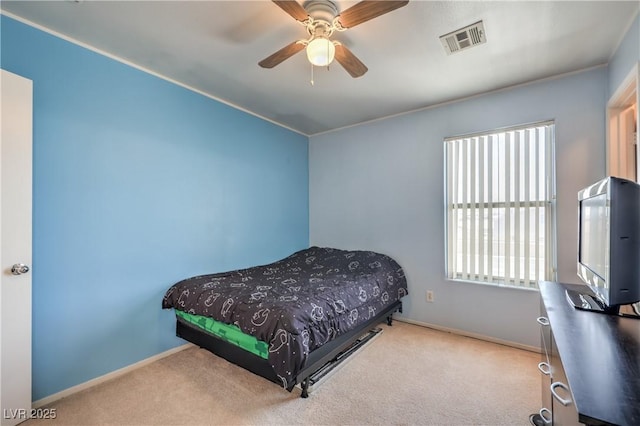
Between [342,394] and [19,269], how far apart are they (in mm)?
2235

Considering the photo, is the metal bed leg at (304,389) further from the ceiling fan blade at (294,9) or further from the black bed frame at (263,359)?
the ceiling fan blade at (294,9)

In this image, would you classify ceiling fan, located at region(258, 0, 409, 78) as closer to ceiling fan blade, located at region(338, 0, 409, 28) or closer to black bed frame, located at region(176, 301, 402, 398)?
ceiling fan blade, located at region(338, 0, 409, 28)

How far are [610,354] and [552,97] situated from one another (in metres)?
2.61

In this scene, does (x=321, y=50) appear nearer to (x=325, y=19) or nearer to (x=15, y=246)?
(x=325, y=19)

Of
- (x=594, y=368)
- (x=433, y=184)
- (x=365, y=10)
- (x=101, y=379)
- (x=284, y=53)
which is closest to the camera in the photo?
(x=594, y=368)

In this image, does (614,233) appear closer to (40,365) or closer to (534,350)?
(534,350)

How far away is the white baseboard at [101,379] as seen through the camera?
189 cm

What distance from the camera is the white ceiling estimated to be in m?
1.75

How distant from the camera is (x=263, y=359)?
1939 millimetres

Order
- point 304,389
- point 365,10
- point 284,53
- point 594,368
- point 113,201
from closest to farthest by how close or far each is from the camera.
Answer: point 594,368 → point 365,10 → point 284,53 → point 304,389 → point 113,201

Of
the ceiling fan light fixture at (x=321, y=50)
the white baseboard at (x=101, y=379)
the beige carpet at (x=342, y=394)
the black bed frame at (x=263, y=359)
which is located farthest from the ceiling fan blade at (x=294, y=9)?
the white baseboard at (x=101, y=379)

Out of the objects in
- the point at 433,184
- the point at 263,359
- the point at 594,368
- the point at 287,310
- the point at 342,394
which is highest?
the point at 433,184

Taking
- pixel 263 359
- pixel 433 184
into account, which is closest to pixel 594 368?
pixel 263 359

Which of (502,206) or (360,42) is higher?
(360,42)
